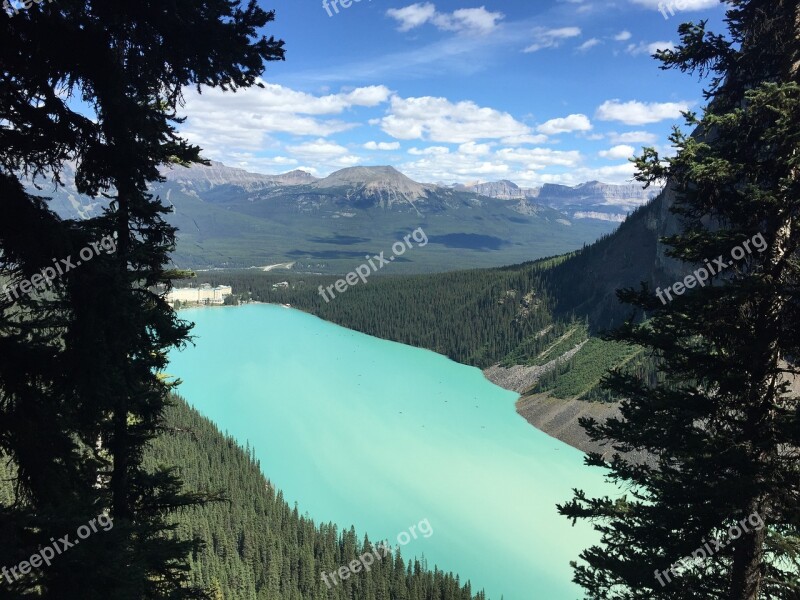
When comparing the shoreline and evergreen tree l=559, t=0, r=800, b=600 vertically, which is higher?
evergreen tree l=559, t=0, r=800, b=600

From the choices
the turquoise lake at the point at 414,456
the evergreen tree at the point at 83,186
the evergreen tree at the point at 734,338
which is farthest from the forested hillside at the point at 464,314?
the evergreen tree at the point at 83,186

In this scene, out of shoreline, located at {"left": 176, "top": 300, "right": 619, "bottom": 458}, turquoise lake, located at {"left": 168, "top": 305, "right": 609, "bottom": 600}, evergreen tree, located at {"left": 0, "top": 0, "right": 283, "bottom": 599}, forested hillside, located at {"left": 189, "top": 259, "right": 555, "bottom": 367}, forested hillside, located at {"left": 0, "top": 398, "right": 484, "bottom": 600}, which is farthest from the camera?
forested hillside, located at {"left": 189, "top": 259, "right": 555, "bottom": 367}

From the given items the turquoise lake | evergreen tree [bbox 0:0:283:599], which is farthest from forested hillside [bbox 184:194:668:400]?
evergreen tree [bbox 0:0:283:599]

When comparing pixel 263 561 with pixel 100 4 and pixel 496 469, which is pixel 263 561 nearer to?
pixel 496 469

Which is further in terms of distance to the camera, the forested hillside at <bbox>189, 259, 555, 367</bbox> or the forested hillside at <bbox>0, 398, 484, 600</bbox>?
the forested hillside at <bbox>189, 259, 555, 367</bbox>

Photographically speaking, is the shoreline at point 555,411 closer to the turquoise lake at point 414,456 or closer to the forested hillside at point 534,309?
the turquoise lake at point 414,456

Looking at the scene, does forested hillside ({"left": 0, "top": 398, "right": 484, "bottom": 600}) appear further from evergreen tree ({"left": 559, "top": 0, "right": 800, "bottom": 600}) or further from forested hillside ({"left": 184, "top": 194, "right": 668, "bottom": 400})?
forested hillside ({"left": 184, "top": 194, "right": 668, "bottom": 400})

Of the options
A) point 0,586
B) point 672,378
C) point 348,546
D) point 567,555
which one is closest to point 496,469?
point 567,555
